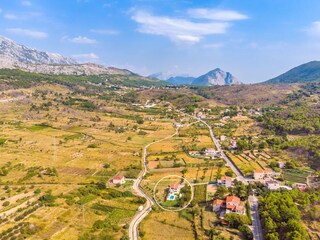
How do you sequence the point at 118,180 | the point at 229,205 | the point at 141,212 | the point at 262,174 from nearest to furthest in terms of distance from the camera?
the point at 229,205 → the point at 141,212 → the point at 118,180 → the point at 262,174

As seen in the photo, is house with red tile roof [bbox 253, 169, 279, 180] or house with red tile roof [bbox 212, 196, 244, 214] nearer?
house with red tile roof [bbox 212, 196, 244, 214]

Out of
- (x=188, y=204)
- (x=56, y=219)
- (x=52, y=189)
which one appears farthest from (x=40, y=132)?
(x=188, y=204)

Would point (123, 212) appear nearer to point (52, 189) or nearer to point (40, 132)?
point (52, 189)

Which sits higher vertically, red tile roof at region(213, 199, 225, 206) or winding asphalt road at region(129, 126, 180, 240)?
red tile roof at region(213, 199, 225, 206)

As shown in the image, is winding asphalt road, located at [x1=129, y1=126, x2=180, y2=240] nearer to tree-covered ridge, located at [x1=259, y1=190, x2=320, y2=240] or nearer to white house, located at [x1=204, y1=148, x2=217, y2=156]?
tree-covered ridge, located at [x1=259, y1=190, x2=320, y2=240]

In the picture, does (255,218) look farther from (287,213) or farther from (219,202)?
(219,202)

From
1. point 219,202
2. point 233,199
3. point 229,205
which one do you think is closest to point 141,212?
point 219,202

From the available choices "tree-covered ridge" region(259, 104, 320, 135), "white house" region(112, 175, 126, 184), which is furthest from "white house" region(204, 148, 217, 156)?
"tree-covered ridge" region(259, 104, 320, 135)

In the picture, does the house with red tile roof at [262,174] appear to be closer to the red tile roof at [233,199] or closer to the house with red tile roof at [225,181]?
the house with red tile roof at [225,181]
